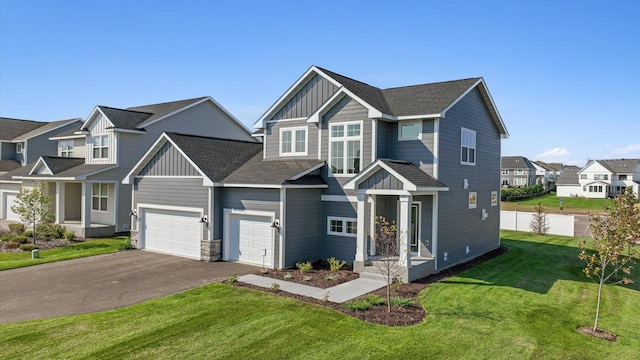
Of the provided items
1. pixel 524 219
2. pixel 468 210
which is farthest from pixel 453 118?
pixel 524 219

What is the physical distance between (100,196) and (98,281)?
14250mm

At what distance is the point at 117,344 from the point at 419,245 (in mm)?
10679

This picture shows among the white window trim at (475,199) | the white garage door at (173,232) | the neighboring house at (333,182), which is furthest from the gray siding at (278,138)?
the white window trim at (475,199)

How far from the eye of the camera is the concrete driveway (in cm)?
1109

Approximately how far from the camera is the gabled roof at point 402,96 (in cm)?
1569

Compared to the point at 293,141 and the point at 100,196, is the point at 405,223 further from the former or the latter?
the point at 100,196

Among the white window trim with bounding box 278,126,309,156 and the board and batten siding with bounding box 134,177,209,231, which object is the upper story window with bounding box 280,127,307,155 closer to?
the white window trim with bounding box 278,126,309,156

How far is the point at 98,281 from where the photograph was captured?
542 inches

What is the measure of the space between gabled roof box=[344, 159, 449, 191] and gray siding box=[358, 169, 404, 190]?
0.12m

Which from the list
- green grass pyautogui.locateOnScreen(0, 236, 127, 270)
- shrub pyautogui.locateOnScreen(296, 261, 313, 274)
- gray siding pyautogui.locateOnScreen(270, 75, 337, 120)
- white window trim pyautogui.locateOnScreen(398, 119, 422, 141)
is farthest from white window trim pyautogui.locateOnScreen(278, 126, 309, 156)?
green grass pyautogui.locateOnScreen(0, 236, 127, 270)

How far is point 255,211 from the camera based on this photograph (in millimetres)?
15953

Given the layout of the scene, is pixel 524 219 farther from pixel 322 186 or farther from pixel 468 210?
pixel 322 186

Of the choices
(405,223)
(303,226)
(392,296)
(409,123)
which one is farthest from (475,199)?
(392,296)

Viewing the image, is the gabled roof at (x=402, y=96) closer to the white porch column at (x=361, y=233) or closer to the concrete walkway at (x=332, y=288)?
the white porch column at (x=361, y=233)
